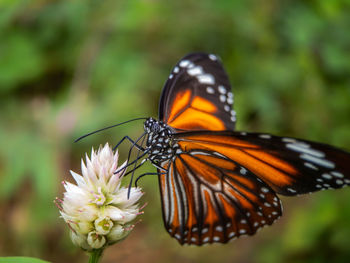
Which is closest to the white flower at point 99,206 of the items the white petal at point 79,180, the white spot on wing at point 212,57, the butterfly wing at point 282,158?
the white petal at point 79,180

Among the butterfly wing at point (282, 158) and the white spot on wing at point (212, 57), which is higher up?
the white spot on wing at point (212, 57)

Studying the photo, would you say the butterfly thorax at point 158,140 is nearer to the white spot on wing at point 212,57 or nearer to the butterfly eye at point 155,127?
the butterfly eye at point 155,127

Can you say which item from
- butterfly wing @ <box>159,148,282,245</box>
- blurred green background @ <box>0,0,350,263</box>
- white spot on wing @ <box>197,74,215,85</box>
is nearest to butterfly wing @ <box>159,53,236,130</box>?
white spot on wing @ <box>197,74,215,85</box>

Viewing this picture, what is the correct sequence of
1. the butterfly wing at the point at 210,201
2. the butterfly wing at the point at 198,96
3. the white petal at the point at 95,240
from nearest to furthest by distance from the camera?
the white petal at the point at 95,240
the butterfly wing at the point at 210,201
the butterfly wing at the point at 198,96

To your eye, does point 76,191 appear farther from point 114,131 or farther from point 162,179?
point 114,131

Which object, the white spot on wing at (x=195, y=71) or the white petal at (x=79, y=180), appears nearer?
the white petal at (x=79, y=180)

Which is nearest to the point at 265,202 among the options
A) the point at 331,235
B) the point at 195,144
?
the point at 195,144

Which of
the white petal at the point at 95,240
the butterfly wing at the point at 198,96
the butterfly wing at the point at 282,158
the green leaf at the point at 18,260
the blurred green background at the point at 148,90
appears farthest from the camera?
the blurred green background at the point at 148,90
